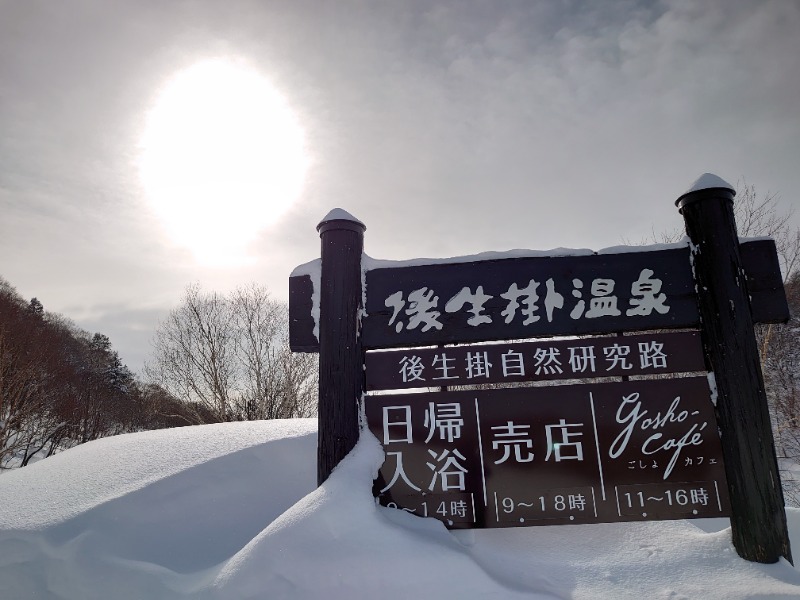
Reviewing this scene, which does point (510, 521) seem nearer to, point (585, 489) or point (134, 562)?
point (585, 489)

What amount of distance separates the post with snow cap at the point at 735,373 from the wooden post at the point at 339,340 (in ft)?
8.32

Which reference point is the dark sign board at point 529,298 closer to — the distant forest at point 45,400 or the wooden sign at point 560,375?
the wooden sign at point 560,375

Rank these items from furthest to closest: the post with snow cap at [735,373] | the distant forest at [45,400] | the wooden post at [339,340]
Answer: the distant forest at [45,400]
the wooden post at [339,340]
the post with snow cap at [735,373]

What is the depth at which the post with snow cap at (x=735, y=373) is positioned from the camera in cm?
307

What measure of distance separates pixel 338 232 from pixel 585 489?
8.44ft

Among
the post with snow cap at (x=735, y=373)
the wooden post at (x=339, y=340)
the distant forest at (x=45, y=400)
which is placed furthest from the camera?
the distant forest at (x=45, y=400)

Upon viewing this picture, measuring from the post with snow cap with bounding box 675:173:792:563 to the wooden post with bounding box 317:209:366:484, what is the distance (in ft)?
8.32

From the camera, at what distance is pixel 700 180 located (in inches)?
139

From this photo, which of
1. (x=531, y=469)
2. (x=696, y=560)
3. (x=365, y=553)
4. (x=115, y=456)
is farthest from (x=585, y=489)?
(x=115, y=456)

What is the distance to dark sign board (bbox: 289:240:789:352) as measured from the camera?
3.43 m

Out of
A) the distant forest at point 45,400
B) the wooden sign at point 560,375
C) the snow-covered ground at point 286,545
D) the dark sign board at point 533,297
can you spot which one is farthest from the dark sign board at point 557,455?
the distant forest at point 45,400

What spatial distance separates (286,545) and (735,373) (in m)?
3.14

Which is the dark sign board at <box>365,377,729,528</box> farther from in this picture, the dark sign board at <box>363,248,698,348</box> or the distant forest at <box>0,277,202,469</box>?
the distant forest at <box>0,277,202,469</box>

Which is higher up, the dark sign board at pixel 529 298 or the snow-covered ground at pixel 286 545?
the dark sign board at pixel 529 298
